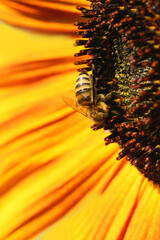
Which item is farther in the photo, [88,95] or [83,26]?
[83,26]

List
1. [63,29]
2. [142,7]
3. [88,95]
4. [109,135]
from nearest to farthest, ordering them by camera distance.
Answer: [142,7] < [88,95] < [109,135] < [63,29]

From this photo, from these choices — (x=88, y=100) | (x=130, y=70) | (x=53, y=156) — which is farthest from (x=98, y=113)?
(x=53, y=156)

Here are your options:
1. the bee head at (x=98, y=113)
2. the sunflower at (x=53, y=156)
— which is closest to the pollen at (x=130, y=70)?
the bee head at (x=98, y=113)

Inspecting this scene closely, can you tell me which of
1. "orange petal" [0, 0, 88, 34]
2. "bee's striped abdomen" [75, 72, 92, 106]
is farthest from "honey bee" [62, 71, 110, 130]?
"orange petal" [0, 0, 88, 34]

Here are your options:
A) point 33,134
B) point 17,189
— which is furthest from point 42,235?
point 33,134

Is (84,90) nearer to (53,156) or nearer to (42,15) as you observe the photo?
(53,156)

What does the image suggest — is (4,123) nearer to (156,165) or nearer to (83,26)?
(83,26)
